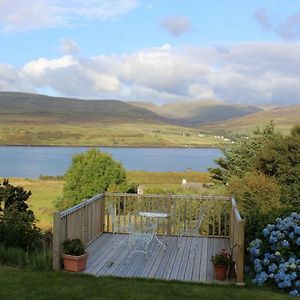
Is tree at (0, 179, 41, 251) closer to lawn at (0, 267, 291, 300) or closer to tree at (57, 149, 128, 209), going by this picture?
lawn at (0, 267, 291, 300)

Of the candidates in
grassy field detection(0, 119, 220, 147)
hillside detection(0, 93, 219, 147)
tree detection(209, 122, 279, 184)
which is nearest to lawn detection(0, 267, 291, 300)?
tree detection(209, 122, 279, 184)

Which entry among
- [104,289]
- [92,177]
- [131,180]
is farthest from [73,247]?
[131,180]

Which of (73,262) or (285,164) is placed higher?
(285,164)

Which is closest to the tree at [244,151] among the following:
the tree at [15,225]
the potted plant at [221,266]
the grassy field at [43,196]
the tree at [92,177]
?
the tree at [92,177]

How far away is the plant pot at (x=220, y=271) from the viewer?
667 centimetres

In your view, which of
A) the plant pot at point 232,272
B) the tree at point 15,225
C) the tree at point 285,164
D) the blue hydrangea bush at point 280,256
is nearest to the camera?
the blue hydrangea bush at point 280,256

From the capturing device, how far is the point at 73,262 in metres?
6.86

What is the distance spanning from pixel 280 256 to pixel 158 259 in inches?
83.4

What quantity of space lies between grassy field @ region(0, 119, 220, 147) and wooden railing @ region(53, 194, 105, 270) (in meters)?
111

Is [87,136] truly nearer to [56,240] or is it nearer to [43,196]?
[43,196]

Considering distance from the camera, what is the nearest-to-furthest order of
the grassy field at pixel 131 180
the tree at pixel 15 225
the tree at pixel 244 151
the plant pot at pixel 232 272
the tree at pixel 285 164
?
1. the plant pot at pixel 232 272
2. the tree at pixel 15 225
3. the tree at pixel 285 164
4. the tree at pixel 244 151
5. the grassy field at pixel 131 180

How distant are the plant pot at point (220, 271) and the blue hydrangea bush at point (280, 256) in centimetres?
43

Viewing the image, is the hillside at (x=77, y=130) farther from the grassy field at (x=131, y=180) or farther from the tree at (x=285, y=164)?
the tree at (x=285, y=164)

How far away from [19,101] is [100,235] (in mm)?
198911
